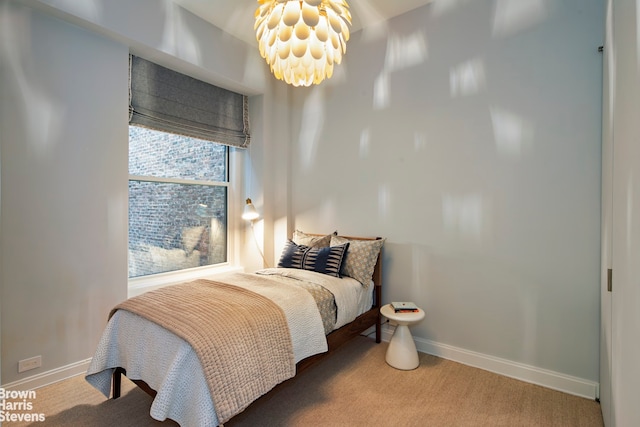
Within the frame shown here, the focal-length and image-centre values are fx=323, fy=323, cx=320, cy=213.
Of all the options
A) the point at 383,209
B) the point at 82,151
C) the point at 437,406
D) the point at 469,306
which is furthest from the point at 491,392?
the point at 82,151

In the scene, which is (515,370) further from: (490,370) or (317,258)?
(317,258)

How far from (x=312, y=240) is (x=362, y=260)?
633 millimetres

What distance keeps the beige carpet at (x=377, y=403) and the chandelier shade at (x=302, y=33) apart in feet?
6.33

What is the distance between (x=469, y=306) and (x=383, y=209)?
3.56ft

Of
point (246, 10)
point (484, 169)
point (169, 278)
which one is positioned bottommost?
point (169, 278)

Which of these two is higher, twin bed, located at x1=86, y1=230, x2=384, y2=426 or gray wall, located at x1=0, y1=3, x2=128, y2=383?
gray wall, located at x1=0, y1=3, x2=128, y2=383

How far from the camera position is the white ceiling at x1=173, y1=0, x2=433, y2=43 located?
277 cm

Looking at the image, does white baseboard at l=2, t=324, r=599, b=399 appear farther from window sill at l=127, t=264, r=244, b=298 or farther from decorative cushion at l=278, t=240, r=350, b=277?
decorative cushion at l=278, t=240, r=350, b=277

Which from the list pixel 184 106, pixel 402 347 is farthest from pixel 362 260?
pixel 184 106

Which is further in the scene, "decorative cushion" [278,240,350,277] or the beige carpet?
"decorative cushion" [278,240,350,277]

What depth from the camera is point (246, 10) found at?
2883 millimetres

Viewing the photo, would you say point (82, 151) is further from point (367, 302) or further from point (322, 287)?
point (367, 302)

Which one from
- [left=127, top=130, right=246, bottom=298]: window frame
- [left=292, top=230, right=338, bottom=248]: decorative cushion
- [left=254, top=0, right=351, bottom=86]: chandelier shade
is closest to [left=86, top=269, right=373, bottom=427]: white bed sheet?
[left=292, top=230, right=338, bottom=248]: decorative cushion

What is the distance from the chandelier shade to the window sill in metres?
2.19
